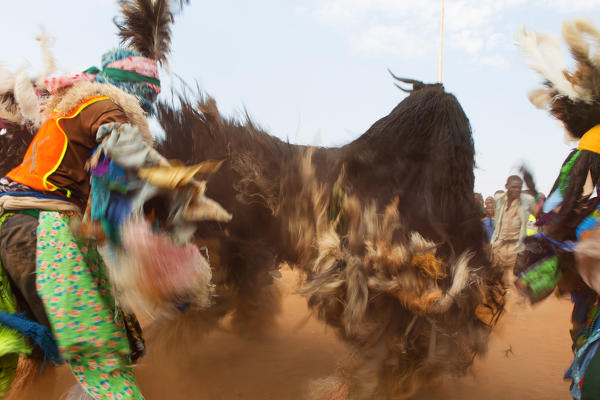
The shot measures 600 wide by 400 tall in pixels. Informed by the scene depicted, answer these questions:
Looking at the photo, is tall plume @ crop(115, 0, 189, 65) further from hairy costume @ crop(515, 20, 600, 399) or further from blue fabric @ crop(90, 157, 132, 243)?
hairy costume @ crop(515, 20, 600, 399)

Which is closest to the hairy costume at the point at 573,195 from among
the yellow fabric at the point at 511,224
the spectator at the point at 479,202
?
the yellow fabric at the point at 511,224

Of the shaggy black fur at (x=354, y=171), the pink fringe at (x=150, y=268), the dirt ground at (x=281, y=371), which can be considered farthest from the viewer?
the dirt ground at (x=281, y=371)

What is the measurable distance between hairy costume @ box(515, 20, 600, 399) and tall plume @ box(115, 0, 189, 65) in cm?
198

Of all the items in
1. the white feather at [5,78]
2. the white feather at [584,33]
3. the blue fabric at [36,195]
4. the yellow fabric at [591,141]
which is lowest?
the blue fabric at [36,195]

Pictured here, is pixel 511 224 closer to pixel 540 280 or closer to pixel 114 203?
pixel 540 280

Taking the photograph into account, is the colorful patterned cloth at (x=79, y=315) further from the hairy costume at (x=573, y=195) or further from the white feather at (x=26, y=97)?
the hairy costume at (x=573, y=195)

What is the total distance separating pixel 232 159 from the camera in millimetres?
2473

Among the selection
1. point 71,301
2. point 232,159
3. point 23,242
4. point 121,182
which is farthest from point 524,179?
point 23,242

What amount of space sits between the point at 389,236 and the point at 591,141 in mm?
1182

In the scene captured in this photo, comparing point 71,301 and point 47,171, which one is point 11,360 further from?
point 47,171

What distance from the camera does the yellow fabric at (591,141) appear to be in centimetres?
211

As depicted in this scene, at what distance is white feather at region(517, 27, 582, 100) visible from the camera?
7.00 feet

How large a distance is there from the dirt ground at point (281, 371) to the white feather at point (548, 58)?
4.60ft

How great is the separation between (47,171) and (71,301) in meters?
0.55
